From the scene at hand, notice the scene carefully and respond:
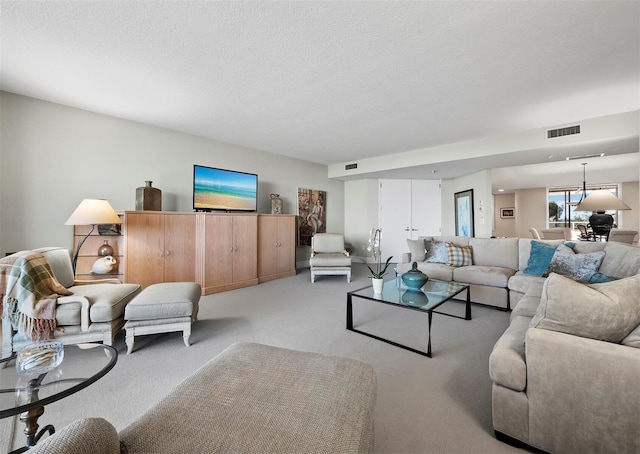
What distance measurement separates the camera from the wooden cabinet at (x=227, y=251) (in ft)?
13.4

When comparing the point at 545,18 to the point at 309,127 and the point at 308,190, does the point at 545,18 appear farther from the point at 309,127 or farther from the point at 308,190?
the point at 308,190

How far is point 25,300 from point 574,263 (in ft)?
16.8

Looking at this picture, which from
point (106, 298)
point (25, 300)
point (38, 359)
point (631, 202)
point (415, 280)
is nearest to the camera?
point (38, 359)

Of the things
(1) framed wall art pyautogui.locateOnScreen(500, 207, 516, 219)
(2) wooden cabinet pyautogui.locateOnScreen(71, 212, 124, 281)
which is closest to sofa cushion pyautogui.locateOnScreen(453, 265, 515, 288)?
(2) wooden cabinet pyautogui.locateOnScreen(71, 212, 124, 281)

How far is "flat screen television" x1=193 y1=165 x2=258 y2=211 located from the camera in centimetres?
432

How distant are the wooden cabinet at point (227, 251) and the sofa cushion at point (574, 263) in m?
4.23

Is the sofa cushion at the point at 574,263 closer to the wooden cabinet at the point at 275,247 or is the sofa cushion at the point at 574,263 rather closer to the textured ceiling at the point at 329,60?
the textured ceiling at the point at 329,60

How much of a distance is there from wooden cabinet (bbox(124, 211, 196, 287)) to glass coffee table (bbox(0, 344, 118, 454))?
2.40m

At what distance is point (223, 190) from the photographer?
4621 millimetres

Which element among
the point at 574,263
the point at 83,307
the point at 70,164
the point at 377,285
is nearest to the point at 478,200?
the point at 574,263

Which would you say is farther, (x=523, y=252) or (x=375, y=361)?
(x=523, y=252)

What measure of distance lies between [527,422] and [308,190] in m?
5.56

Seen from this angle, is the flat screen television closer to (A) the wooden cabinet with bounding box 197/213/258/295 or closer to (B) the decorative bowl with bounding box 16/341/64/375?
(A) the wooden cabinet with bounding box 197/213/258/295

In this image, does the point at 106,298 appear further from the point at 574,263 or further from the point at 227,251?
the point at 574,263
